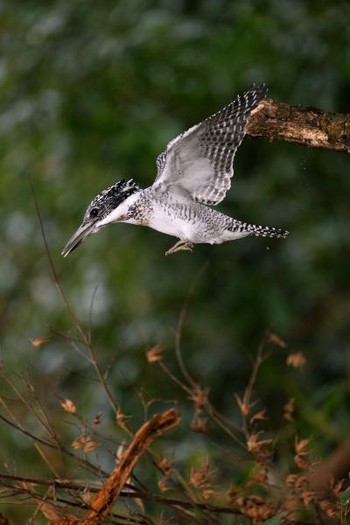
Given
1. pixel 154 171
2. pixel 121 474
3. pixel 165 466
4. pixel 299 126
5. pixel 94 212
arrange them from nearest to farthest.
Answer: pixel 94 212 → pixel 299 126 → pixel 121 474 → pixel 165 466 → pixel 154 171

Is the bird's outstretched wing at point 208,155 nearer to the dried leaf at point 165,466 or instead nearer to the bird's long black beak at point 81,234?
the bird's long black beak at point 81,234

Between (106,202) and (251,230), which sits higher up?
(106,202)

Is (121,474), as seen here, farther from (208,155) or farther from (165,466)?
(208,155)

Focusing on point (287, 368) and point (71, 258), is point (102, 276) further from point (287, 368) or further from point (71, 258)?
point (287, 368)

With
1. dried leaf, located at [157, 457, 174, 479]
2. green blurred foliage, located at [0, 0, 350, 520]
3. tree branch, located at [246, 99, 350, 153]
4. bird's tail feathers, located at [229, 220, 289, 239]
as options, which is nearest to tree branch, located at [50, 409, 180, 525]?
dried leaf, located at [157, 457, 174, 479]

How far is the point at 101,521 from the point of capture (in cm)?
→ 208

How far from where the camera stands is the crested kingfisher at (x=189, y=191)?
1741mm

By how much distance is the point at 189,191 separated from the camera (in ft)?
5.97

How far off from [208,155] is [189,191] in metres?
0.07

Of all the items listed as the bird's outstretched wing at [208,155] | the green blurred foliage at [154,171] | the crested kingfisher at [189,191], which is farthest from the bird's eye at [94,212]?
the green blurred foliage at [154,171]

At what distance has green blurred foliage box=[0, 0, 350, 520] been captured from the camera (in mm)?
3617

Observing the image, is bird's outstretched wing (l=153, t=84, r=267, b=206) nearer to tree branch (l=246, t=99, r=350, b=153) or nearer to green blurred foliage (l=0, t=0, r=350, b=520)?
tree branch (l=246, t=99, r=350, b=153)

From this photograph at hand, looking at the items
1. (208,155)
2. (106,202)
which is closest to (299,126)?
(208,155)

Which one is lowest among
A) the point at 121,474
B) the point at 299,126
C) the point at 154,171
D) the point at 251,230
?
the point at 154,171
